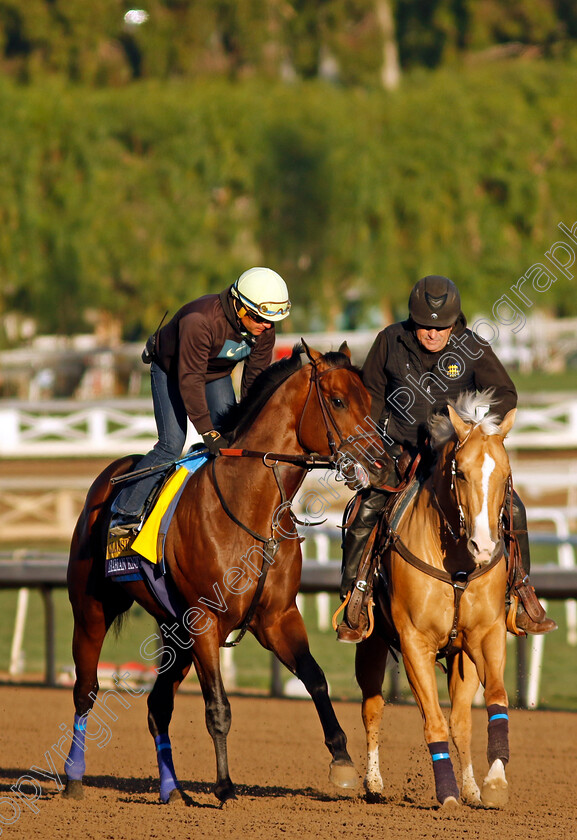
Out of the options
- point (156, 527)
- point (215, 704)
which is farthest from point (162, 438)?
point (215, 704)

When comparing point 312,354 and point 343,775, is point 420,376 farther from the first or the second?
point 343,775

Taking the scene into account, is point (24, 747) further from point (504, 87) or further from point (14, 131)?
point (504, 87)

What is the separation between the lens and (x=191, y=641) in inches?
232

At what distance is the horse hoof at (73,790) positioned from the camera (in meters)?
6.23

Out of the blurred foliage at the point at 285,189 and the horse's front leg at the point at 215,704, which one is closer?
the horse's front leg at the point at 215,704

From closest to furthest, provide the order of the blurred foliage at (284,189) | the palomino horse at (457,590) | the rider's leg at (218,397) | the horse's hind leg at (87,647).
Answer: the palomino horse at (457,590) < the rider's leg at (218,397) < the horse's hind leg at (87,647) < the blurred foliage at (284,189)

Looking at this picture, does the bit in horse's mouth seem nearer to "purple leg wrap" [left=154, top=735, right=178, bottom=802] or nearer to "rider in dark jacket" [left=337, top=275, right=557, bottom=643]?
"rider in dark jacket" [left=337, top=275, right=557, bottom=643]

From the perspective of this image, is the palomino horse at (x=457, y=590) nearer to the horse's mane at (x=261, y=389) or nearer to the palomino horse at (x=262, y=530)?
the palomino horse at (x=262, y=530)

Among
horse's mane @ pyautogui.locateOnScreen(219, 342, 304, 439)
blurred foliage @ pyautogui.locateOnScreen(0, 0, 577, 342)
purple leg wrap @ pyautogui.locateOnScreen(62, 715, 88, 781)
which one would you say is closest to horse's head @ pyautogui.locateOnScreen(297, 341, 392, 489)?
horse's mane @ pyautogui.locateOnScreen(219, 342, 304, 439)

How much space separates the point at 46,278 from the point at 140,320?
346cm

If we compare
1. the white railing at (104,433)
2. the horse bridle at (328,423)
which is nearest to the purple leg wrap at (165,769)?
the horse bridle at (328,423)

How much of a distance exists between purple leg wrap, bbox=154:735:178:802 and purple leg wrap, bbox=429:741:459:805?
1365 mm

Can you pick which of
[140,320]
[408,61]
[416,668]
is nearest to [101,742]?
[416,668]

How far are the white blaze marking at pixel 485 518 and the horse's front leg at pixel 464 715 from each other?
1.03 metres
